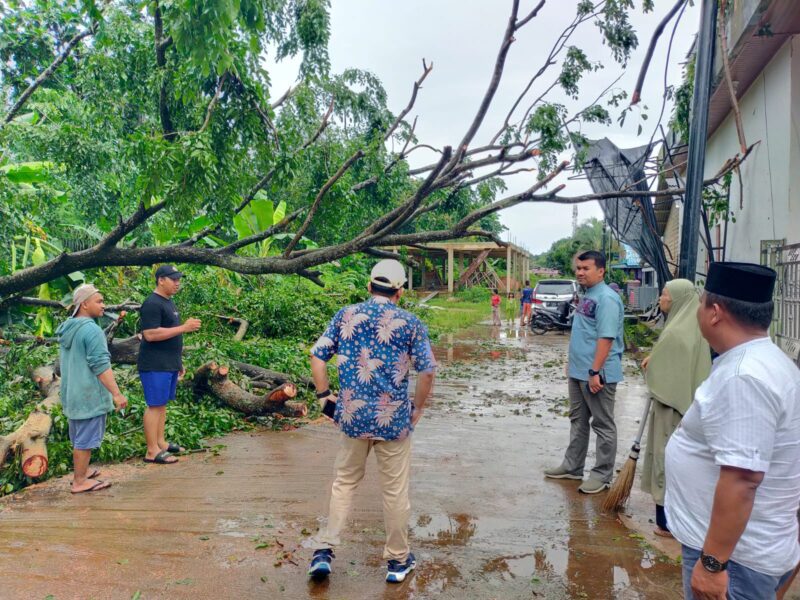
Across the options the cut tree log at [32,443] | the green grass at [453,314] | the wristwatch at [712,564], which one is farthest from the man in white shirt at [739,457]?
the green grass at [453,314]

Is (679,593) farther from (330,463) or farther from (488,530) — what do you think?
(330,463)

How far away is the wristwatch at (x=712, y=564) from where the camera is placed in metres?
2.01

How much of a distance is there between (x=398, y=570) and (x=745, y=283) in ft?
8.37

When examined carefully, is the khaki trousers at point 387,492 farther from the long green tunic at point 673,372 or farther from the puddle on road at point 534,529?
the long green tunic at point 673,372

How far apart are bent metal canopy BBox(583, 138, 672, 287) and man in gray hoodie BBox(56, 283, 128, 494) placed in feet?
29.0

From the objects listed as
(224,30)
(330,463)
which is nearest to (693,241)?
(330,463)

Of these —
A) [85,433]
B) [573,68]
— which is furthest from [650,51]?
[85,433]

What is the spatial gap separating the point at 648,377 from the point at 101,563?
386 centimetres

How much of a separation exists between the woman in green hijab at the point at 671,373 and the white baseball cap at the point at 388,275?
199cm

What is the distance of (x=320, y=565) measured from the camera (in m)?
3.62

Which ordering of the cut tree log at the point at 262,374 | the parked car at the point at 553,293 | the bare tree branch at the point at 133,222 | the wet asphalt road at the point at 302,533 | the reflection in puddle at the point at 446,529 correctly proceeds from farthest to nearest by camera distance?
the parked car at the point at 553,293, the cut tree log at the point at 262,374, the bare tree branch at the point at 133,222, the reflection in puddle at the point at 446,529, the wet asphalt road at the point at 302,533

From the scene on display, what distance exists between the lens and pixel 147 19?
11617 mm

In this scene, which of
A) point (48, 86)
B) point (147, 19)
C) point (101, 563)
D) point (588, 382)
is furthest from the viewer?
point (48, 86)

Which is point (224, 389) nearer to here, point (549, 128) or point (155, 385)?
point (155, 385)
